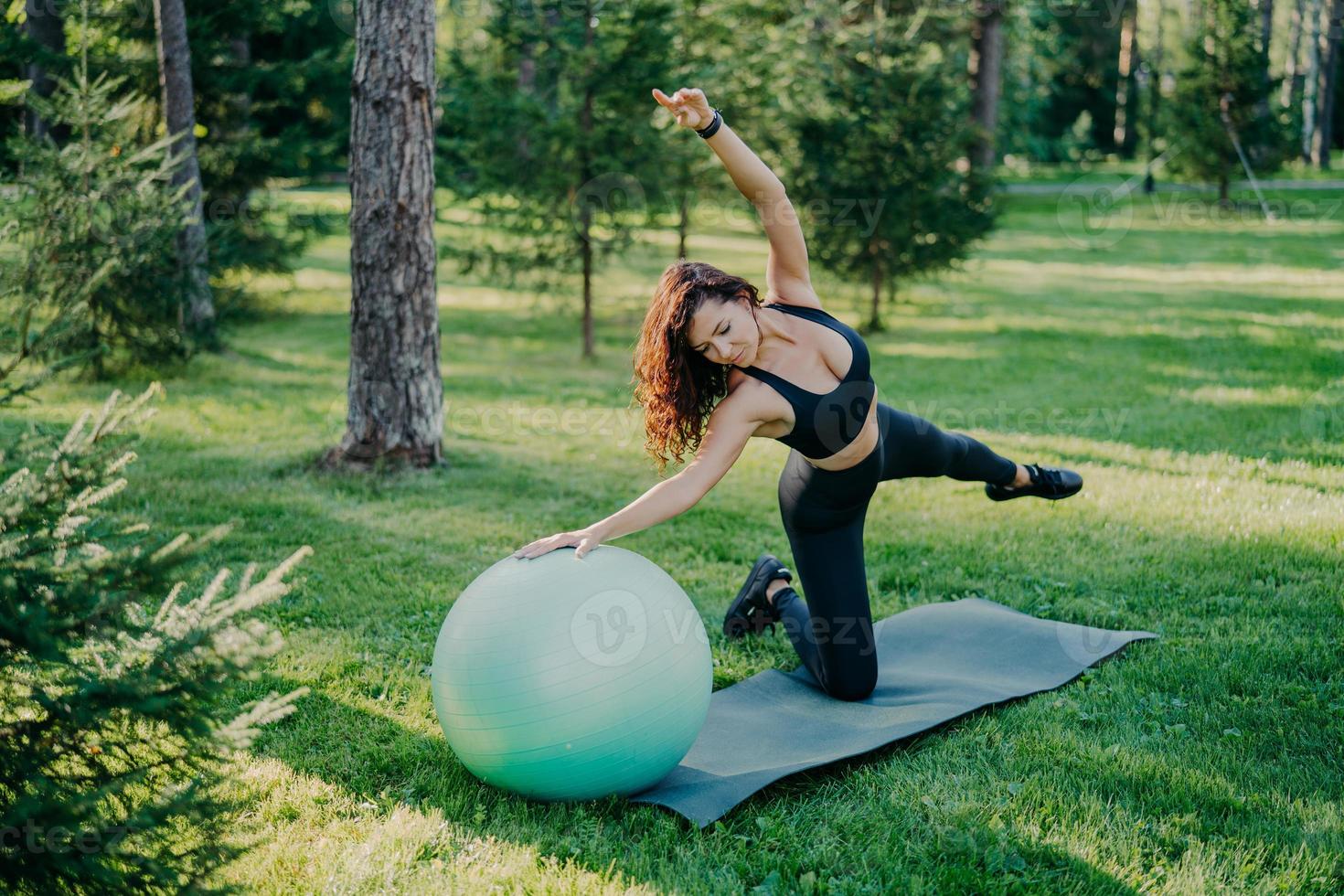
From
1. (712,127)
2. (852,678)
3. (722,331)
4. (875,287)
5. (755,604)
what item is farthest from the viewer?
(875,287)

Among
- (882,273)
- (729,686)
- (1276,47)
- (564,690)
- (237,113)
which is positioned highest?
(1276,47)

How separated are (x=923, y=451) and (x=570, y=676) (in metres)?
2.04

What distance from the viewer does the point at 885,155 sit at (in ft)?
42.3

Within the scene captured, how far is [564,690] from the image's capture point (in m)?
3.21

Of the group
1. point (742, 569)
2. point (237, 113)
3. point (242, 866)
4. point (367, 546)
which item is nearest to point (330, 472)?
point (367, 546)

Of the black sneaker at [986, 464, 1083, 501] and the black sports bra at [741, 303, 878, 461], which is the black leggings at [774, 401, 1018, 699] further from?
the black sneaker at [986, 464, 1083, 501]

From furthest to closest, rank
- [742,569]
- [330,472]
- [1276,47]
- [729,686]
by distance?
[1276,47], [330,472], [742,569], [729,686]

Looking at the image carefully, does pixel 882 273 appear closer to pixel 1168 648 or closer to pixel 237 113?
pixel 237 113

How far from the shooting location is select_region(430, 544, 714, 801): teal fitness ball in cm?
324

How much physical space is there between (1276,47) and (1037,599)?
56446mm

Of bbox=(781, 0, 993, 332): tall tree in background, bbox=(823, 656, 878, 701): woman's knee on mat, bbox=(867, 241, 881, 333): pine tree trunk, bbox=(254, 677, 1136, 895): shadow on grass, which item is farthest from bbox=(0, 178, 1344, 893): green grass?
bbox=(781, 0, 993, 332): tall tree in background

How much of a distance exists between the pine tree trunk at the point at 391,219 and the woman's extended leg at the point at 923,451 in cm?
379

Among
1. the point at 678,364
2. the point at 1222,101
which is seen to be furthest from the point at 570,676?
the point at 1222,101

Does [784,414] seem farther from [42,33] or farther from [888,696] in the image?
[42,33]
